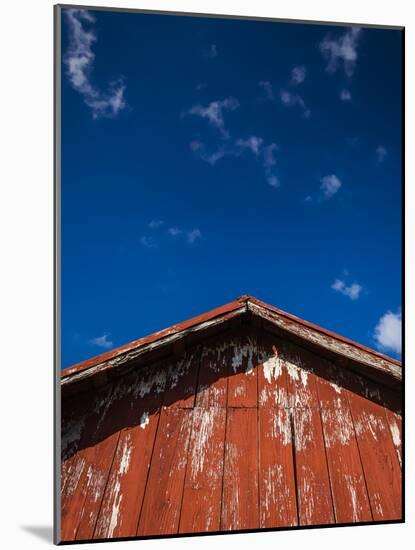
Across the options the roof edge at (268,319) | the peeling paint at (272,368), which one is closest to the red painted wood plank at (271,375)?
the peeling paint at (272,368)

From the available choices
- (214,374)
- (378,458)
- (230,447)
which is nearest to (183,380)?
(214,374)

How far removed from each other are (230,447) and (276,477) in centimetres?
21

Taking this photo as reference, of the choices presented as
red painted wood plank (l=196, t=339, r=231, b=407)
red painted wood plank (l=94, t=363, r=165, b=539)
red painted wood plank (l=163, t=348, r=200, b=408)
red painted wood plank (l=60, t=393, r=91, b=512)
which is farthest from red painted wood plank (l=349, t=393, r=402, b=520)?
red painted wood plank (l=60, t=393, r=91, b=512)

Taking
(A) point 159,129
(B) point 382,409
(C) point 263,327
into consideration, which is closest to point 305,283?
(C) point 263,327

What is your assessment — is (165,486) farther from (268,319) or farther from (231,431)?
(268,319)

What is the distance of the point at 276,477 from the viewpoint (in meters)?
2.25

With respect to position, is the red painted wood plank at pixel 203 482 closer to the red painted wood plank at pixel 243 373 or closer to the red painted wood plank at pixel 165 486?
the red painted wood plank at pixel 165 486

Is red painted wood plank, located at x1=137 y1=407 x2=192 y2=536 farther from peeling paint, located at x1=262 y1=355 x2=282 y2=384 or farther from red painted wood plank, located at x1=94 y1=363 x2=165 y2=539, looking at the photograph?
peeling paint, located at x1=262 y1=355 x2=282 y2=384

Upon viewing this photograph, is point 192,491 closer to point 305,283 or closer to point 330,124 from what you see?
point 305,283

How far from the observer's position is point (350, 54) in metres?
2.67

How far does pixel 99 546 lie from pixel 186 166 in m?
1.63

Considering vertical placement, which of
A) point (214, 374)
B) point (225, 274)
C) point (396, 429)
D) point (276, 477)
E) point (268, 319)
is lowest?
point (276, 477)

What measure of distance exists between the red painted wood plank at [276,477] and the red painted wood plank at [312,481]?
0.03 meters

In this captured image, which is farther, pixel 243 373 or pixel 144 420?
pixel 243 373
